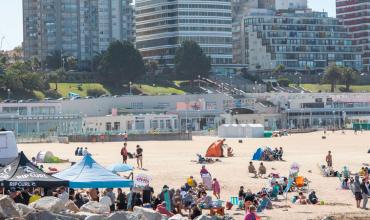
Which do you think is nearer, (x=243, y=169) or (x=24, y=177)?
(x=24, y=177)

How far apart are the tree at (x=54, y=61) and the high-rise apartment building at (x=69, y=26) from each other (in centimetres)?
284

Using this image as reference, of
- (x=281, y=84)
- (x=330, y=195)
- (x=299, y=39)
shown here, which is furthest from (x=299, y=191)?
(x=299, y=39)

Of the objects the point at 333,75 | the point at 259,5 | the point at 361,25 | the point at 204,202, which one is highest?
the point at 259,5

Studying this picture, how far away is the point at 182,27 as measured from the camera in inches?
6619

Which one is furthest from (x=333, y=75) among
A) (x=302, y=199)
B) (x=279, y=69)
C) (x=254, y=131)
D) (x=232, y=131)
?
(x=302, y=199)

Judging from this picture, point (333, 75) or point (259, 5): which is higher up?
point (259, 5)

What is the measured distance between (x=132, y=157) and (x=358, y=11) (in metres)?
153

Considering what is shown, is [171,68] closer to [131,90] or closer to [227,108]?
[131,90]

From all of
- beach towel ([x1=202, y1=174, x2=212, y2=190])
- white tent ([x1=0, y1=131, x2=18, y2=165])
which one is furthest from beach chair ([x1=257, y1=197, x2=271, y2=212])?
white tent ([x1=0, y1=131, x2=18, y2=165])

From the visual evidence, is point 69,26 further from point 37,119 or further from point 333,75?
point 37,119

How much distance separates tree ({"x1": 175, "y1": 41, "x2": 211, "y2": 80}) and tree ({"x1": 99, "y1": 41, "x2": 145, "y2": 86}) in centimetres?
1059

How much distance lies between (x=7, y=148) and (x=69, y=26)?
124815 millimetres

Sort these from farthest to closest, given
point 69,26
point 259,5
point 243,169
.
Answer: point 259,5 → point 69,26 → point 243,169

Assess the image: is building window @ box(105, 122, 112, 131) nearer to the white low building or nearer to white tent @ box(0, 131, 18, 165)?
the white low building
